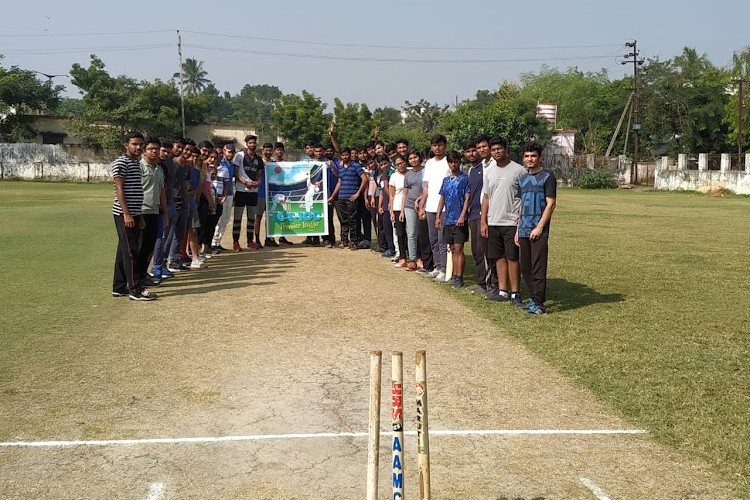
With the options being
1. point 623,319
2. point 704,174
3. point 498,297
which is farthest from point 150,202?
point 704,174

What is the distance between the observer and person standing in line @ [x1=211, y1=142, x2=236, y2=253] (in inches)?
552

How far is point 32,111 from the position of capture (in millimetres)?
54562

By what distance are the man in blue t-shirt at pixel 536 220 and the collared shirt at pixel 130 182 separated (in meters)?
4.58

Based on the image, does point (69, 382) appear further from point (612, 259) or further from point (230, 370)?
point (612, 259)

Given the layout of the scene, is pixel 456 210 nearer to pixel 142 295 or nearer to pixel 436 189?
pixel 436 189

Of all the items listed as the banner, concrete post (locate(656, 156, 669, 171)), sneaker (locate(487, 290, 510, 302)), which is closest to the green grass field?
sneaker (locate(487, 290, 510, 302))

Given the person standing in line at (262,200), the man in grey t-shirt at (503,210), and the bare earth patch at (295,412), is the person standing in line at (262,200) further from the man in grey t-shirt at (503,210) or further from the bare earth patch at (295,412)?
the man in grey t-shirt at (503,210)

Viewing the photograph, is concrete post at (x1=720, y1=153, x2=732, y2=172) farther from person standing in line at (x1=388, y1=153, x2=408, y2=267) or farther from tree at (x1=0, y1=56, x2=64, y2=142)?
tree at (x1=0, y1=56, x2=64, y2=142)

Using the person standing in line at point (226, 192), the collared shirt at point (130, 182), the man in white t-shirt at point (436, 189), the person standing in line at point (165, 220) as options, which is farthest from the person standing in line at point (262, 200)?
the collared shirt at point (130, 182)

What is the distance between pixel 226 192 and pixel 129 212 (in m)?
4.90

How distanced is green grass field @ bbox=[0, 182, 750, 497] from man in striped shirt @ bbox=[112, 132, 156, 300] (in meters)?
0.38

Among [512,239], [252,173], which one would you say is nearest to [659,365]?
[512,239]

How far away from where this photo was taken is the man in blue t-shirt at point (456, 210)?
405 inches

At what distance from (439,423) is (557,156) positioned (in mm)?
53445
